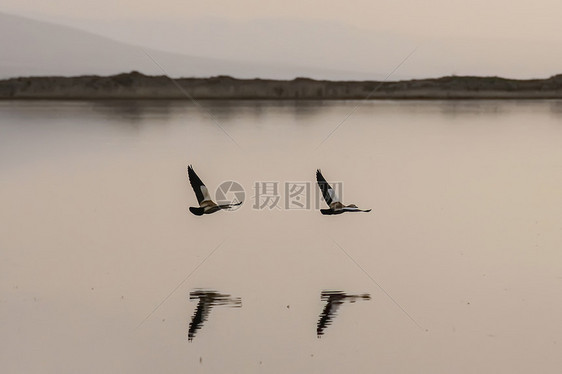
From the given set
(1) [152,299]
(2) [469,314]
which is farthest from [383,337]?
(1) [152,299]

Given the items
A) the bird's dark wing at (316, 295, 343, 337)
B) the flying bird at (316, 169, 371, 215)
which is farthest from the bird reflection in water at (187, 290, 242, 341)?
the flying bird at (316, 169, 371, 215)

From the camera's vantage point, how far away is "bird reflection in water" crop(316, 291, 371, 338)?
8.83m

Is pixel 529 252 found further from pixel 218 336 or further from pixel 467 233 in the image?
pixel 218 336

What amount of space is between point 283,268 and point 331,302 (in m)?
1.54

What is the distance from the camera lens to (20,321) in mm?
9000

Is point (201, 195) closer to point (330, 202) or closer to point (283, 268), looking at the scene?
point (330, 202)

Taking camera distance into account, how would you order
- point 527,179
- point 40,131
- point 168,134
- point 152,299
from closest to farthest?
point 152,299
point 527,179
point 168,134
point 40,131

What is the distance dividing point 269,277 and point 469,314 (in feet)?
8.95

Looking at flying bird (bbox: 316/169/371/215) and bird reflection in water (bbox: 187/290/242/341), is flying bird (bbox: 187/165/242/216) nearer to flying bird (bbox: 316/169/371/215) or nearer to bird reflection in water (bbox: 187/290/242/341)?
flying bird (bbox: 316/169/371/215)

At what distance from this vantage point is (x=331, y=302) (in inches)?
380

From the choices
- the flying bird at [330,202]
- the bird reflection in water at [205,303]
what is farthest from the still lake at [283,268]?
the flying bird at [330,202]

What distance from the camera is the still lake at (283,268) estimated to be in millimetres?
8312

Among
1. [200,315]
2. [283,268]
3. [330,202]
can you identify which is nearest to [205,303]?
[200,315]

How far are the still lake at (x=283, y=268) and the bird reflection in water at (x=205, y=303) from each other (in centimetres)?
7
